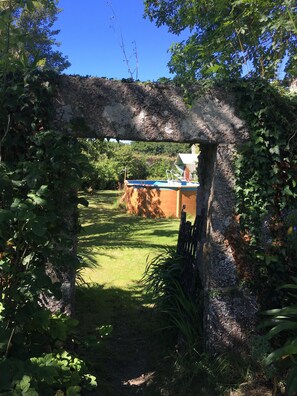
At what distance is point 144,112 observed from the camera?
3.45 meters

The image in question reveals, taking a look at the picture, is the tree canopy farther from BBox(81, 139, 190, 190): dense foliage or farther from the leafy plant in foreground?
BBox(81, 139, 190, 190): dense foliage

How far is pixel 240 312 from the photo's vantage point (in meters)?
3.60

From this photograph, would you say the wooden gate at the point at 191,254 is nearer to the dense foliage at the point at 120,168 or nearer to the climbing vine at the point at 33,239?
the climbing vine at the point at 33,239

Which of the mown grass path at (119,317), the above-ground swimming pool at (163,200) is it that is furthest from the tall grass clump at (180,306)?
the above-ground swimming pool at (163,200)

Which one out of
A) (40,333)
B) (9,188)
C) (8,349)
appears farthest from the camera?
(40,333)

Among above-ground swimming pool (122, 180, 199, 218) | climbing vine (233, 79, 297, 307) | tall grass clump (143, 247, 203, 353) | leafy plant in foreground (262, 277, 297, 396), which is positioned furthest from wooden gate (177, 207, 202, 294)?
above-ground swimming pool (122, 180, 199, 218)

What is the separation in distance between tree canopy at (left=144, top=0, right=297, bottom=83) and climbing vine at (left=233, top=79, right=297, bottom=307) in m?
1.63

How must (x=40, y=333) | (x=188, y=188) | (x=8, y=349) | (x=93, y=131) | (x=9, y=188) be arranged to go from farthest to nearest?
(x=188, y=188), (x=93, y=131), (x=40, y=333), (x=9, y=188), (x=8, y=349)

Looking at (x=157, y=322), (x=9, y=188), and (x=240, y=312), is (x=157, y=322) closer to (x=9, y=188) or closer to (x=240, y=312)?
(x=240, y=312)

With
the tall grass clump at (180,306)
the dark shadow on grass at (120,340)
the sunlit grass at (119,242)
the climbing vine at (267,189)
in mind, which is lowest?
the dark shadow on grass at (120,340)

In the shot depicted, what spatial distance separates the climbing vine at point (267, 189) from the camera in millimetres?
3424

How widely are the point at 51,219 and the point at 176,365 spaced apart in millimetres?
2035

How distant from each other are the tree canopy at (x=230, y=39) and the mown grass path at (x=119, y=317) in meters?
3.29

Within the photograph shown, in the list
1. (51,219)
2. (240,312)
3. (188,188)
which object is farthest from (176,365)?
(188,188)
